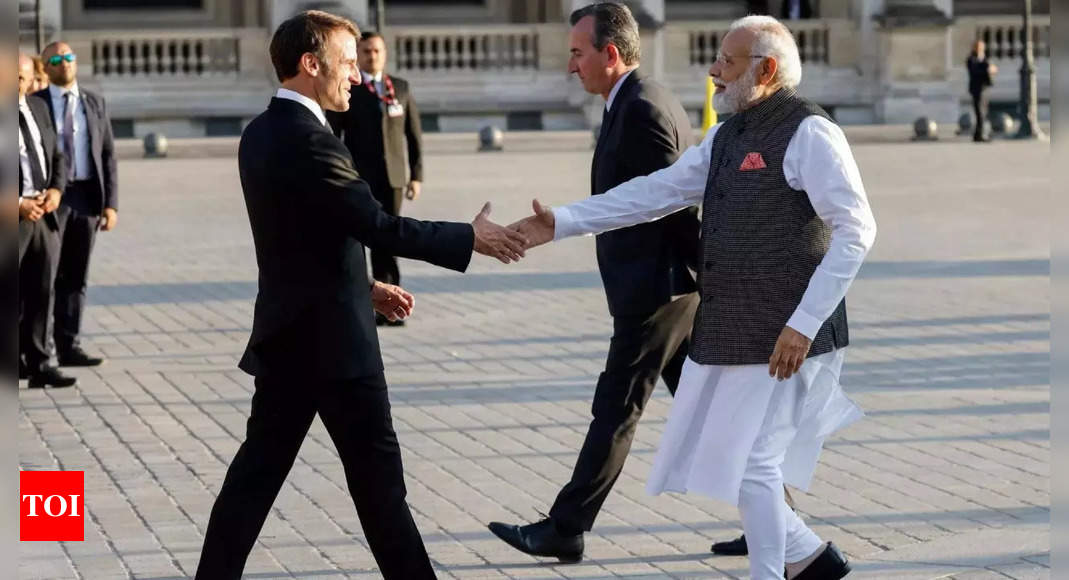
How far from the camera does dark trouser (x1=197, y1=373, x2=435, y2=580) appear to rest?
4895mm

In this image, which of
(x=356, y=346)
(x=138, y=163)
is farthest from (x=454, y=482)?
(x=138, y=163)

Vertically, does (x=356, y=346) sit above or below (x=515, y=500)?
above

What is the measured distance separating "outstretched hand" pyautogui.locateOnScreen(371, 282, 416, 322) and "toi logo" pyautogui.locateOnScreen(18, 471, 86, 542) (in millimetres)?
1232

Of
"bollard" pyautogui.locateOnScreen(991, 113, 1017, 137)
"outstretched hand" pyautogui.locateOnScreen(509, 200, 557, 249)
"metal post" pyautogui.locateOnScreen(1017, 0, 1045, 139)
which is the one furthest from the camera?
"bollard" pyautogui.locateOnScreen(991, 113, 1017, 137)

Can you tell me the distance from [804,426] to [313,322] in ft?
4.87

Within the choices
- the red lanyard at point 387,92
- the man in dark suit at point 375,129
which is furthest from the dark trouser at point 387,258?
the red lanyard at point 387,92

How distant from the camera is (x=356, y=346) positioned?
15.9ft

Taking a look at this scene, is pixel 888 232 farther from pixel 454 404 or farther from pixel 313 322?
pixel 313 322

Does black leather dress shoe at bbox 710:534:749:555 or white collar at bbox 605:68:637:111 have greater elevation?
white collar at bbox 605:68:637:111

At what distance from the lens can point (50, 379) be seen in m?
9.41

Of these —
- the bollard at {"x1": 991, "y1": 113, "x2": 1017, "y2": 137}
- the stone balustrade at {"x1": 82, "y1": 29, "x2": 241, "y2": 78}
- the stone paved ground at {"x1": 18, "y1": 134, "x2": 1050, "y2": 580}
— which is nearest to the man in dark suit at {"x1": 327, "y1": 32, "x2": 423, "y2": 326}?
the stone paved ground at {"x1": 18, "y1": 134, "x2": 1050, "y2": 580}

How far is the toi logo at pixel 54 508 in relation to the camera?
580 cm

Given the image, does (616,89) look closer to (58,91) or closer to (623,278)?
(623,278)

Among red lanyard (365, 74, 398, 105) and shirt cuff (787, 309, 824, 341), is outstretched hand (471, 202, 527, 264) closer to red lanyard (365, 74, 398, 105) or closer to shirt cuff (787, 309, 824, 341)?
shirt cuff (787, 309, 824, 341)
